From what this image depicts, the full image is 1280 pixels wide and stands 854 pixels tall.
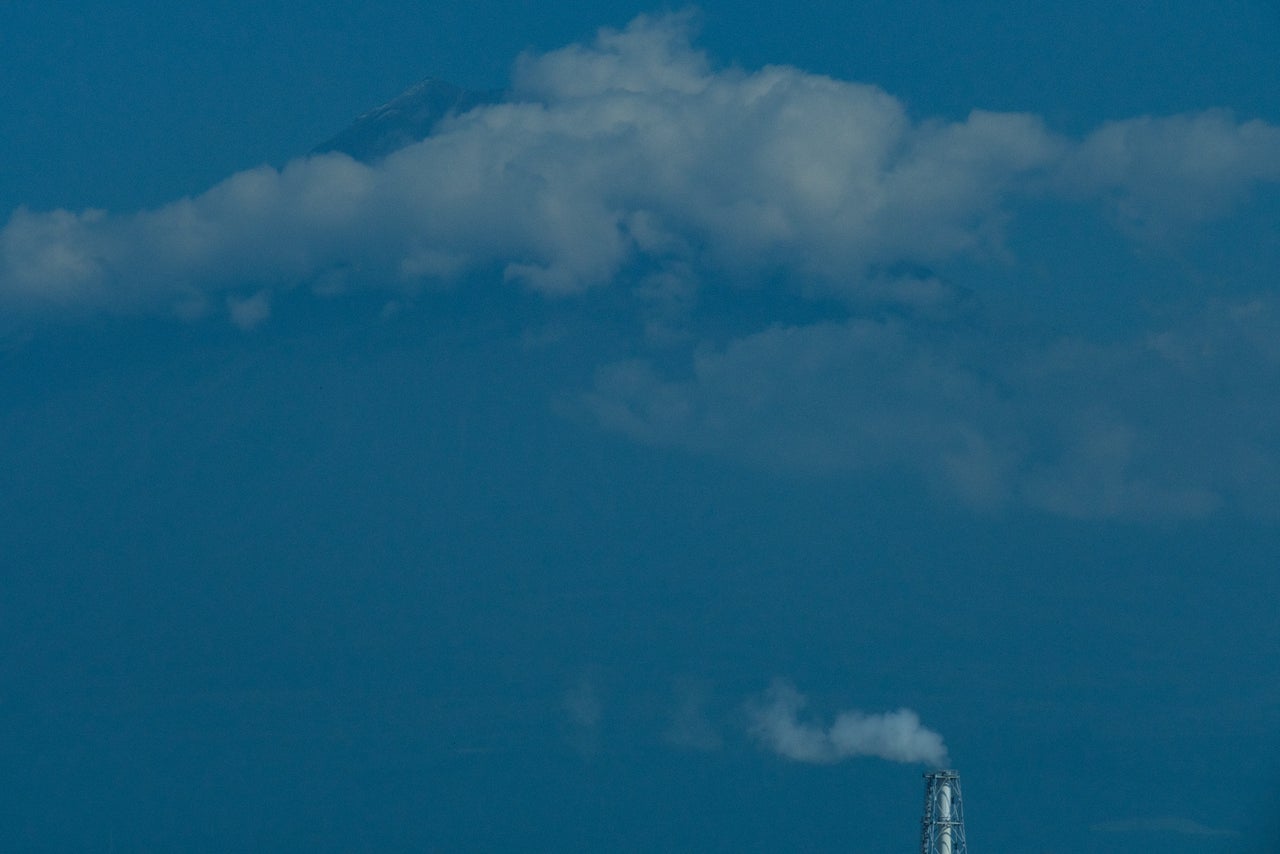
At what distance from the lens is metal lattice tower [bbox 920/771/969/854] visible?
42.8m

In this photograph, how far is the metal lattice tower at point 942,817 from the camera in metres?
42.8

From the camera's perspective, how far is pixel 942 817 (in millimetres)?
43062

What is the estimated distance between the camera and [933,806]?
43156 millimetres
